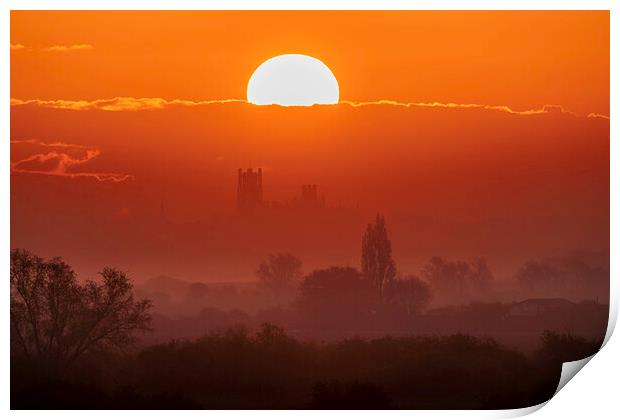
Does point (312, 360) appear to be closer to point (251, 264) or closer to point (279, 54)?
point (251, 264)

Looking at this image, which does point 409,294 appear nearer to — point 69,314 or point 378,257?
point 378,257

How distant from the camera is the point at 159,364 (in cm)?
658

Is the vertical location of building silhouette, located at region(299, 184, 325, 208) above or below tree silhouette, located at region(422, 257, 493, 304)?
above

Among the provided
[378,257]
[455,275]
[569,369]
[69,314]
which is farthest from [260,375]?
[569,369]

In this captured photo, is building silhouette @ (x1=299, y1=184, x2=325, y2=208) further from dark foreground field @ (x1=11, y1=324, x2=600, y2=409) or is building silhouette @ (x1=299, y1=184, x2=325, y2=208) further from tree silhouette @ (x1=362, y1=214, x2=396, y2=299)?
dark foreground field @ (x1=11, y1=324, x2=600, y2=409)

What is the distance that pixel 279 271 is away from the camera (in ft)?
21.5

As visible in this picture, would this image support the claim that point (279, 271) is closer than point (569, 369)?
Yes

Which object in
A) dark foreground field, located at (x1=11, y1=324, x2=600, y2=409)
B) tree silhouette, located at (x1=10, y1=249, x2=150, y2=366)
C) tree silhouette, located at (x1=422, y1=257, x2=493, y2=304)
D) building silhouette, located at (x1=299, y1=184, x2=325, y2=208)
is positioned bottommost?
dark foreground field, located at (x1=11, y1=324, x2=600, y2=409)

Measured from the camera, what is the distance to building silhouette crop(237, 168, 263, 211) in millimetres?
6547

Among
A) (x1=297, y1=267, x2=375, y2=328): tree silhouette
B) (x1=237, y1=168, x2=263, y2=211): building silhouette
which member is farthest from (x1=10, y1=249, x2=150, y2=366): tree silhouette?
(x1=297, y1=267, x2=375, y2=328): tree silhouette

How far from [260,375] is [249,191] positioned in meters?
1.14

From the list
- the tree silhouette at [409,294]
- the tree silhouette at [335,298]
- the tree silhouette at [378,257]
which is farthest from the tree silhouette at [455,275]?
the tree silhouette at [335,298]

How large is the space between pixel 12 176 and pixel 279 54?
179 centimetres

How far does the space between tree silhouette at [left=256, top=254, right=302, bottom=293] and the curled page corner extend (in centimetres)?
176
